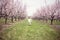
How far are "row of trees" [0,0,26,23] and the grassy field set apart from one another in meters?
0.22

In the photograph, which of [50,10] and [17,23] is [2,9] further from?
[50,10]

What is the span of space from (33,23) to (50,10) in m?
0.62

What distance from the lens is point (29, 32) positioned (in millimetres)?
3582

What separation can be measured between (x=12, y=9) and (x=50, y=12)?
3.09 feet

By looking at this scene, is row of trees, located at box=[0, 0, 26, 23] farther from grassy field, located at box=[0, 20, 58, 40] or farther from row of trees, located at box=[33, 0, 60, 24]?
row of trees, located at box=[33, 0, 60, 24]

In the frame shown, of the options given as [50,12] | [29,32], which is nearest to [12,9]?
[29,32]

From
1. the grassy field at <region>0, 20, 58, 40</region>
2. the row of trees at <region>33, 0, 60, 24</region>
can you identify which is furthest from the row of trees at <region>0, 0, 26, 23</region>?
the row of trees at <region>33, 0, 60, 24</region>

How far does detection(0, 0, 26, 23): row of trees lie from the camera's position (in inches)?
141

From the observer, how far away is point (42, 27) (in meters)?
3.66

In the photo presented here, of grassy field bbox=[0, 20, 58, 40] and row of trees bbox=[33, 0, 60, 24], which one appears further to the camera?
row of trees bbox=[33, 0, 60, 24]

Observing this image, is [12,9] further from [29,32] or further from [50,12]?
[50,12]

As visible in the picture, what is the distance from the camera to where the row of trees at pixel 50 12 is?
3860 millimetres

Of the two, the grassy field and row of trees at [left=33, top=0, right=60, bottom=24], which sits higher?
row of trees at [left=33, top=0, right=60, bottom=24]

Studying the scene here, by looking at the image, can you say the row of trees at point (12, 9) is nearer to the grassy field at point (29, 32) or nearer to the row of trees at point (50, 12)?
the grassy field at point (29, 32)
